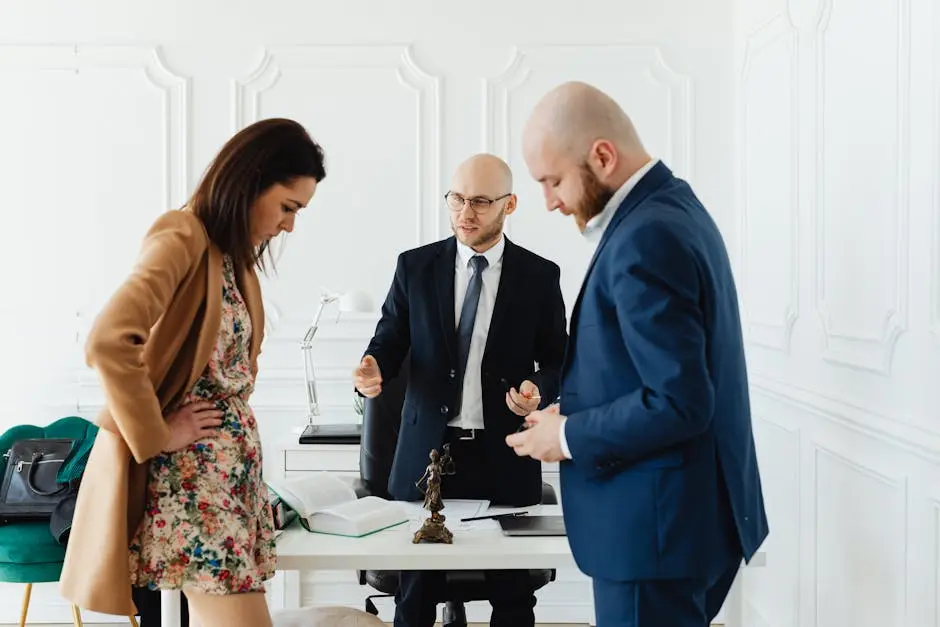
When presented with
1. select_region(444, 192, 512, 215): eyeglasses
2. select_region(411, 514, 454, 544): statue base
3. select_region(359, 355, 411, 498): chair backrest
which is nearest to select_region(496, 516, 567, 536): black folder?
select_region(411, 514, 454, 544): statue base

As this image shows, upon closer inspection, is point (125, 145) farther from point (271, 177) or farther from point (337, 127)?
point (271, 177)

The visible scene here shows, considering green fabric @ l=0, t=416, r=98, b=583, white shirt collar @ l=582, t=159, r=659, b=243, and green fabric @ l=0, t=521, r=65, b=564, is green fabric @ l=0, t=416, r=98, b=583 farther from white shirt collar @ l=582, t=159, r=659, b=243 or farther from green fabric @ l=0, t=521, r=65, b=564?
white shirt collar @ l=582, t=159, r=659, b=243

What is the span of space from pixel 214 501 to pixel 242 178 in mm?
687

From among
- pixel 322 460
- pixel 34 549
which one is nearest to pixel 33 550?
pixel 34 549

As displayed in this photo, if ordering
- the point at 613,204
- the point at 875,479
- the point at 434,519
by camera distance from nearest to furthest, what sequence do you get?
the point at 613,204, the point at 434,519, the point at 875,479

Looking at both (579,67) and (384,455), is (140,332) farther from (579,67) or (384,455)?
(579,67)

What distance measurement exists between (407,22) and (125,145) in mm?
1437

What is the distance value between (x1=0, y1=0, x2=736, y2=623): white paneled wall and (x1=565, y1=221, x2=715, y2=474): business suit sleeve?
2.74m

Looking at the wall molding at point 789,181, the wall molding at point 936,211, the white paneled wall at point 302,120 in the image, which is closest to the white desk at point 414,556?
the wall molding at point 936,211

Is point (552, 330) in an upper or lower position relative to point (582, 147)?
lower

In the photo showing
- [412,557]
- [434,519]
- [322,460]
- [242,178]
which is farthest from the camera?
[322,460]

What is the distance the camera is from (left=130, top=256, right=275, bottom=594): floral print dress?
6.52 ft

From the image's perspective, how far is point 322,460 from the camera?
4055 mm

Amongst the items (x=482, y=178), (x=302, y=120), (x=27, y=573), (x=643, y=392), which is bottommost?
(x=27, y=573)
